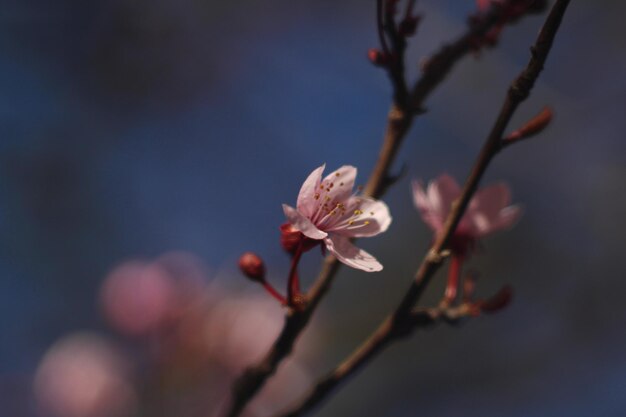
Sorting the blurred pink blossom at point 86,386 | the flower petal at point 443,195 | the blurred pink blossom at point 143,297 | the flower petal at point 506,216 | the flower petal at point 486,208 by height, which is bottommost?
the blurred pink blossom at point 86,386

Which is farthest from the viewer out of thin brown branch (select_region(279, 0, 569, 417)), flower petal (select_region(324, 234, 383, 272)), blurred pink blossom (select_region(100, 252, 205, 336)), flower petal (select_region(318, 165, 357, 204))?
blurred pink blossom (select_region(100, 252, 205, 336))

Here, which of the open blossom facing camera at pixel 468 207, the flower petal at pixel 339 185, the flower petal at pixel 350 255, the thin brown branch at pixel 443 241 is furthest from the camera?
the open blossom facing camera at pixel 468 207

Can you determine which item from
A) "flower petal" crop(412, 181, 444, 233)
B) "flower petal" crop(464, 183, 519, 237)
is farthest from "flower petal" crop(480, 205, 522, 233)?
"flower petal" crop(412, 181, 444, 233)

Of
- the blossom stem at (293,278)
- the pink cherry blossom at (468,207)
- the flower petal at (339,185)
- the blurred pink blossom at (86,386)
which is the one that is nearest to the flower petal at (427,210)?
the pink cherry blossom at (468,207)

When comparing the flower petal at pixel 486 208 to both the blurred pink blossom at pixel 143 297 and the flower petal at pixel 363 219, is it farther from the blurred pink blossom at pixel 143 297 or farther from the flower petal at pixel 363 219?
the blurred pink blossom at pixel 143 297

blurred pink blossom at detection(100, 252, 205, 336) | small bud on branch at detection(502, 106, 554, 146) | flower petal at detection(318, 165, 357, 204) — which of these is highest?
small bud on branch at detection(502, 106, 554, 146)

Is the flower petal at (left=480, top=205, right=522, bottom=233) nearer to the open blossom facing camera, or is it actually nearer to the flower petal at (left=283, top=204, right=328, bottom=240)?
the open blossom facing camera

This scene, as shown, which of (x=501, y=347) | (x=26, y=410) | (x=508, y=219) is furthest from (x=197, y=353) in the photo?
(x=501, y=347)

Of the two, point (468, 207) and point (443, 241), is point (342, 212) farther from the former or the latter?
point (468, 207)
